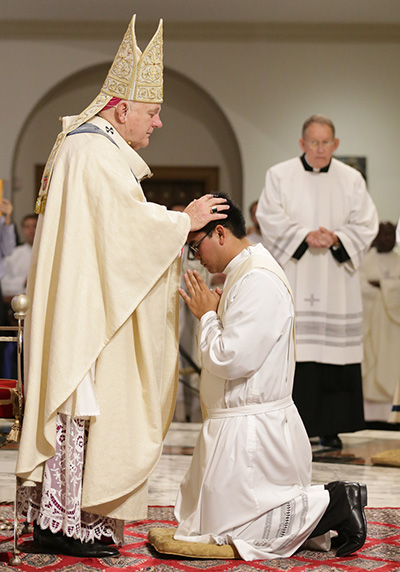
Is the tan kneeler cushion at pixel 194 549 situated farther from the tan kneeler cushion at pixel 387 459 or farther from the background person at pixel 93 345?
the tan kneeler cushion at pixel 387 459

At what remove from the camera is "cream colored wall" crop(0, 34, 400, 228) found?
1073 centimetres

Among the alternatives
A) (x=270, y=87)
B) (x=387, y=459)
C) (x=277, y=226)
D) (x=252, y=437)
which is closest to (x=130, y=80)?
(x=252, y=437)

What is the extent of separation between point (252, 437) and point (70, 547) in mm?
911

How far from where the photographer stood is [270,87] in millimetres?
10812

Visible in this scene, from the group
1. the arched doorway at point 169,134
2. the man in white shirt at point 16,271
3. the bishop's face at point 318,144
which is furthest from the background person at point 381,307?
the man in white shirt at point 16,271

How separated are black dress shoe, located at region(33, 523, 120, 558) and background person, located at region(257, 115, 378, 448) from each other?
3.21m

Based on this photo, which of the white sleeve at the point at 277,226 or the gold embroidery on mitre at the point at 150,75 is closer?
the gold embroidery on mitre at the point at 150,75

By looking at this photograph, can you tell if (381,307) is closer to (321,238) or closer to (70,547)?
(321,238)

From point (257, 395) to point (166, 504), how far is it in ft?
5.04

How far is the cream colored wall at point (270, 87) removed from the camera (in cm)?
1073

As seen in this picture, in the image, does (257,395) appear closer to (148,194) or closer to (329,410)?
(329,410)

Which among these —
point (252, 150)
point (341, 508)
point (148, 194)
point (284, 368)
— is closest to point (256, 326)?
point (284, 368)

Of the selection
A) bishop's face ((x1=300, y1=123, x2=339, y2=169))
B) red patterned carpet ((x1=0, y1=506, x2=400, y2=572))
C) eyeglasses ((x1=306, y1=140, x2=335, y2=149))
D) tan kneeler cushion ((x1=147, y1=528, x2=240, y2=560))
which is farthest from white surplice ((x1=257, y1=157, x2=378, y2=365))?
tan kneeler cushion ((x1=147, y1=528, x2=240, y2=560))

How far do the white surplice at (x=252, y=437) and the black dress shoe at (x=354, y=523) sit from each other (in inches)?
5.1
